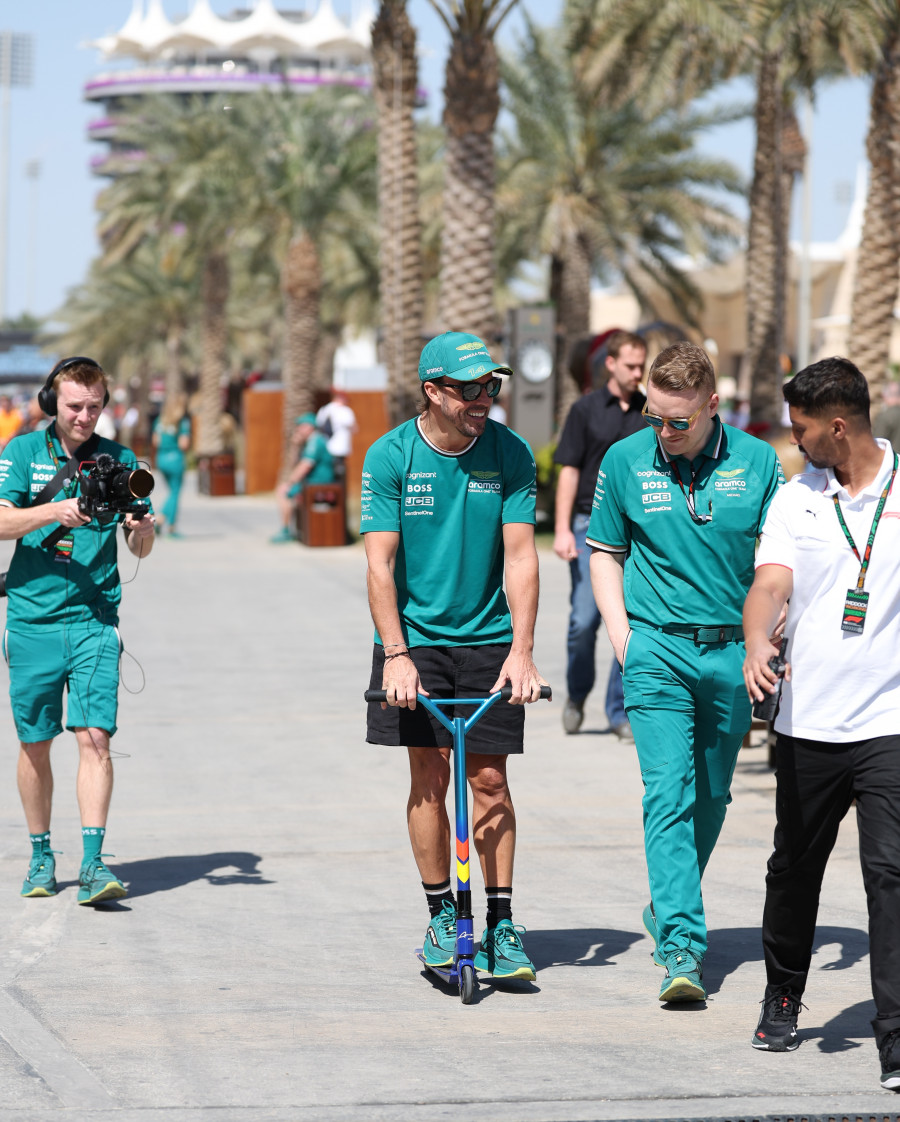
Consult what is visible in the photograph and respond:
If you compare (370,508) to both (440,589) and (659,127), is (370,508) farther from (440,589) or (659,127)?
(659,127)

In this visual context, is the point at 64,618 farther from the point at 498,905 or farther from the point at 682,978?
the point at 682,978

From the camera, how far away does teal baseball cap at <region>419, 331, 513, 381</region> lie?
4832 mm

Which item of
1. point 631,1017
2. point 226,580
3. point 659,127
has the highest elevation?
point 659,127

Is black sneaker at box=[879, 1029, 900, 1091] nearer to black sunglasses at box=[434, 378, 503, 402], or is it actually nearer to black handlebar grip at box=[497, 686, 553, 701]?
black handlebar grip at box=[497, 686, 553, 701]

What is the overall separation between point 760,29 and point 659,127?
1043 centimetres

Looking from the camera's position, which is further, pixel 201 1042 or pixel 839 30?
pixel 839 30

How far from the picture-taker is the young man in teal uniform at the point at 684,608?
190 inches

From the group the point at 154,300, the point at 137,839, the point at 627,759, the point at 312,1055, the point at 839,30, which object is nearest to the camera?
the point at 312,1055

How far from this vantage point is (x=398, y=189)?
22578 millimetres

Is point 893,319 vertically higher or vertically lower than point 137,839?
higher

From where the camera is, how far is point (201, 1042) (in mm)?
4438

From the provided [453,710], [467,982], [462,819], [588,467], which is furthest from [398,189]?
[467,982]

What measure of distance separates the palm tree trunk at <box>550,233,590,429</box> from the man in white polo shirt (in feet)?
90.7

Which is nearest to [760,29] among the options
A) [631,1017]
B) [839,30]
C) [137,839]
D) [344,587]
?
[839,30]
